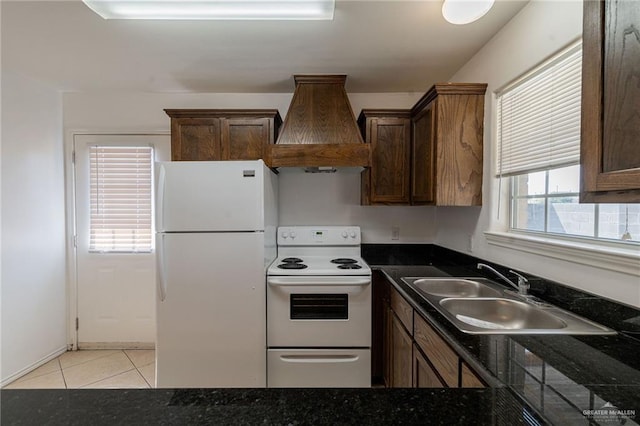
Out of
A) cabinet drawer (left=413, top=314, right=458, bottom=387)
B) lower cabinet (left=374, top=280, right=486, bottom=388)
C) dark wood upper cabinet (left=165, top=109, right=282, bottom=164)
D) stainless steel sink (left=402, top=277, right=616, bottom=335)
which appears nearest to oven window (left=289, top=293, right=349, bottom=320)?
lower cabinet (left=374, top=280, right=486, bottom=388)

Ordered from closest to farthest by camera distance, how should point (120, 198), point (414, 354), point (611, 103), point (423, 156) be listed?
point (611, 103), point (414, 354), point (423, 156), point (120, 198)

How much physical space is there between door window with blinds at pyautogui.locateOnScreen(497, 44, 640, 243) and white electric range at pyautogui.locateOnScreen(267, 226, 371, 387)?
1.09 metres

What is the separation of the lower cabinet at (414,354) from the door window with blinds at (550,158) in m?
0.83

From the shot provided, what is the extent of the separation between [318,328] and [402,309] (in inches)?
25.1

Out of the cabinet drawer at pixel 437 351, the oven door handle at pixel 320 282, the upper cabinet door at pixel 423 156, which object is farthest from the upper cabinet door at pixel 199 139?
the cabinet drawer at pixel 437 351

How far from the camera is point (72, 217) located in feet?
9.02

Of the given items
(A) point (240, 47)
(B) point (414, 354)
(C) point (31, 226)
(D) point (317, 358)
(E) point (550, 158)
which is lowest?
(D) point (317, 358)

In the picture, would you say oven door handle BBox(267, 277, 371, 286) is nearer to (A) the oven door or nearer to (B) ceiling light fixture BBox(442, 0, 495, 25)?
(A) the oven door

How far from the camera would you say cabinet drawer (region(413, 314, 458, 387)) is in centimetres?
106

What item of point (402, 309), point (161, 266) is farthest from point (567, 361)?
point (161, 266)

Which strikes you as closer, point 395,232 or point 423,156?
point 423,156

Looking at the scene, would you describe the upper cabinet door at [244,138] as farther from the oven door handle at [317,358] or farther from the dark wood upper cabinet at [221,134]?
the oven door handle at [317,358]

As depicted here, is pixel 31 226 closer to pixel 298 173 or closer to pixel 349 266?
pixel 298 173

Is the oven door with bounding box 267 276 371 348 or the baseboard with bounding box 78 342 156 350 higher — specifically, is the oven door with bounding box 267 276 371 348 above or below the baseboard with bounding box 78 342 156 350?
above
